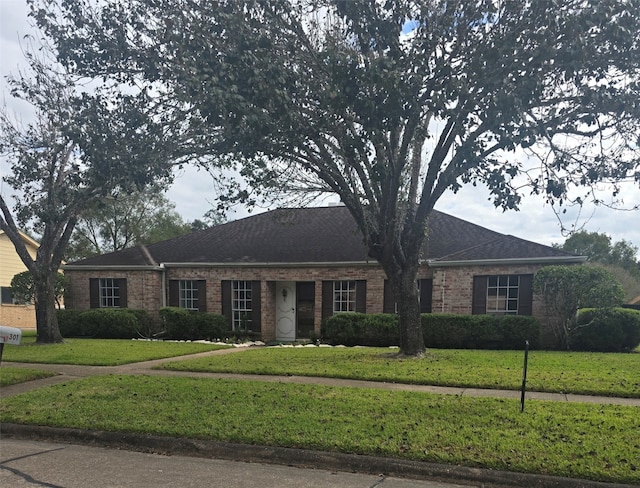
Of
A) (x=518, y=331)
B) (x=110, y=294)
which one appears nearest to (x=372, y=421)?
(x=518, y=331)

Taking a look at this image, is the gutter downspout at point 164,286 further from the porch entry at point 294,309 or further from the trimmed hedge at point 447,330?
the trimmed hedge at point 447,330

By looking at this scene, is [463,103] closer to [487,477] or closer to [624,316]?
[487,477]

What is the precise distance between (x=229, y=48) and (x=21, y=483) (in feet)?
19.3

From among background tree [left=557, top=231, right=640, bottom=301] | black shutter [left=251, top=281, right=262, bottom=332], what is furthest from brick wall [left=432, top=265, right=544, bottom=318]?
background tree [left=557, top=231, right=640, bottom=301]

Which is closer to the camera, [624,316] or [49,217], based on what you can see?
[49,217]

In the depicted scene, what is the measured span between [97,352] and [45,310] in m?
3.90

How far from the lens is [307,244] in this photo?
19.3 meters

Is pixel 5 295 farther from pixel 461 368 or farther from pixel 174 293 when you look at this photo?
pixel 461 368

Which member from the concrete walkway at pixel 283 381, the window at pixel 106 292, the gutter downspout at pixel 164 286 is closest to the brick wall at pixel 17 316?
the window at pixel 106 292

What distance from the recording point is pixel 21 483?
14.8 feet

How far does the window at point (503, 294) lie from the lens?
15367 millimetres

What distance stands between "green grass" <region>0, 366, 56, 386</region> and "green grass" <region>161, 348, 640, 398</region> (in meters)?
2.39

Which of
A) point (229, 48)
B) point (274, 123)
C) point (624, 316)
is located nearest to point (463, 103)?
point (274, 123)

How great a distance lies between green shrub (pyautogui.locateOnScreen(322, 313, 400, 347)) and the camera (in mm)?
15422
